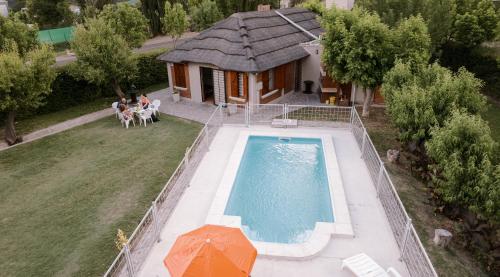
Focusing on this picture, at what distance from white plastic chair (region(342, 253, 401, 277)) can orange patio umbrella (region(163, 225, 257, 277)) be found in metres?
2.89

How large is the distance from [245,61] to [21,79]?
1212 centimetres

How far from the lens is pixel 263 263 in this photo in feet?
33.7

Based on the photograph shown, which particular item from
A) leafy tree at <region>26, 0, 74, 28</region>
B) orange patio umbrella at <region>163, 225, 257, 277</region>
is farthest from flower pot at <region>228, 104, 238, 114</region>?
leafy tree at <region>26, 0, 74, 28</region>

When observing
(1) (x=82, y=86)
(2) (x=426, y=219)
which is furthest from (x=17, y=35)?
(2) (x=426, y=219)

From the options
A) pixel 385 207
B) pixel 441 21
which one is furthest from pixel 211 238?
pixel 441 21

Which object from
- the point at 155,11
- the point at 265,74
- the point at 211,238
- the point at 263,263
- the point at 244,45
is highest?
the point at 155,11

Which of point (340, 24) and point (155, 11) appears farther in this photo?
point (155, 11)

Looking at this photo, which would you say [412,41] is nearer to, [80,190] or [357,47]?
[357,47]

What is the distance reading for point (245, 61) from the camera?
21484 millimetres

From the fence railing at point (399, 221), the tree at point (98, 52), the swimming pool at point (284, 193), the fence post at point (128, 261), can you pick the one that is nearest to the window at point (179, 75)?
the tree at point (98, 52)

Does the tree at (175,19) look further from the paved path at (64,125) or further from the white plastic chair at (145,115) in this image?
the white plastic chair at (145,115)

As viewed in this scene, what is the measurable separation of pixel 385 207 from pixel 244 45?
14.0 m

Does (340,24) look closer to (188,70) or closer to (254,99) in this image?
(254,99)

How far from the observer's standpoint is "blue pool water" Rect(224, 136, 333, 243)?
1247 centimetres
